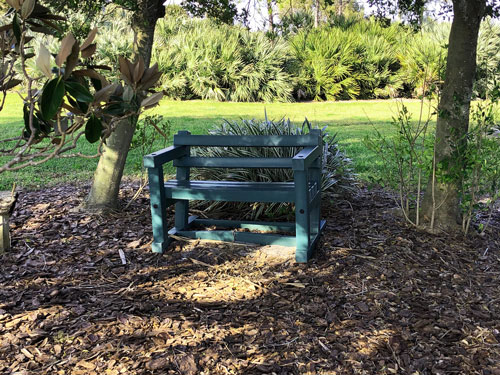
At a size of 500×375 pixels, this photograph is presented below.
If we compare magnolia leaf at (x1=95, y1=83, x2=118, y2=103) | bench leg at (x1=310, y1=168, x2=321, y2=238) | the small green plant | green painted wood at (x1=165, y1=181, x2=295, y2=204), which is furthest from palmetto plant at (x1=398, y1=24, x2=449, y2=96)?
magnolia leaf at (x1=95, y1=83, x2=118, y2=103)

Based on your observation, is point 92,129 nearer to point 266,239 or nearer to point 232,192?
point 232,192

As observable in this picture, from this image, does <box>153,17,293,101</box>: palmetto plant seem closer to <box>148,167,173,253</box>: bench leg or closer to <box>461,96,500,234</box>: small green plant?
<box>461,96,500,234</box>: small green plant

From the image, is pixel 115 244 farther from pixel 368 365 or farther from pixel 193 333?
pixel 368 365

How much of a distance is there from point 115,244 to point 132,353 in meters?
1.69

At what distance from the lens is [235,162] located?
14.9ft

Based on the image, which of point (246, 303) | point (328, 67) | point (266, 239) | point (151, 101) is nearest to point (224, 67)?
point (328, 67)

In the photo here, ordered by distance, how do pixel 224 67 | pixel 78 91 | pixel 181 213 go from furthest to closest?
pixel 224 67, pixel 181 213, pixel 78 91

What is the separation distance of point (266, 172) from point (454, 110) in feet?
6.01

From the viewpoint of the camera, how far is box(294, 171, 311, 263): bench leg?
12.6 feet

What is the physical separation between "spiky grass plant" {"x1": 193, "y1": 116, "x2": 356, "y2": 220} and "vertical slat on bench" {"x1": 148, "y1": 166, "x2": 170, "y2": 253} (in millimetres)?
976

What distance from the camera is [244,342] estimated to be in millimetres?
2951

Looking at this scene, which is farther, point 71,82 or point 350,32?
point 350,32

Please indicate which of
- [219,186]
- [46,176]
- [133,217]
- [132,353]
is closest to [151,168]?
[219,186]

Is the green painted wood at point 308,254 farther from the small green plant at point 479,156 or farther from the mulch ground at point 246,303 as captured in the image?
the small green plant at point 479,156
